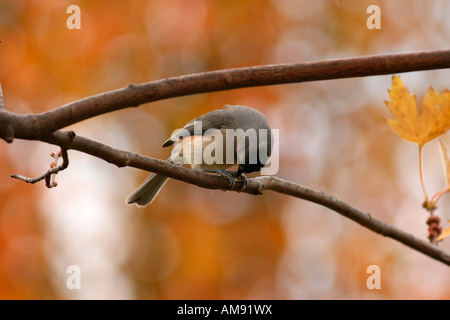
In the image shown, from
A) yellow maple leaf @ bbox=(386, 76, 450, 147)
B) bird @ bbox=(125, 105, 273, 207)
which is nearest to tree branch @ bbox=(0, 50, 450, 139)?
yellow maple leaf @ bbox=(386, 76, 450, 147)

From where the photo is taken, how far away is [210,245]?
623 cm

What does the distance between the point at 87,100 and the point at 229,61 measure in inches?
211

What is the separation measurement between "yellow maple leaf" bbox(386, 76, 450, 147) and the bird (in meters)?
1.32

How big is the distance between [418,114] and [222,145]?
1993 millimetres

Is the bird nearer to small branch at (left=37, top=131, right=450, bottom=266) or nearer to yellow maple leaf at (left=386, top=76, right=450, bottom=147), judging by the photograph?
→ small branch at (left=37, top=131, right=450, bottom=266)

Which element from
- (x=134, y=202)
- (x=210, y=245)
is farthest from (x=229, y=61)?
(x=134, y=202)

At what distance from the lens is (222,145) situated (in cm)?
371

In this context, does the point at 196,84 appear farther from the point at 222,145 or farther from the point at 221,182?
the point at 222,145

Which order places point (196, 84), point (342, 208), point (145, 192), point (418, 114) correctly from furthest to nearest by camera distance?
point (145, 192)
point (342, 208)
point (418, 114)
point (196, 84)

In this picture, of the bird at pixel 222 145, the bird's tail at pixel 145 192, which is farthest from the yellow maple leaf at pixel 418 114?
the bird's tail at pixel 145 192

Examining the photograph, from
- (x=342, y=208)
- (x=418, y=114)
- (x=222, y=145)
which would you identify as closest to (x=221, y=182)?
(x=342, y=208)

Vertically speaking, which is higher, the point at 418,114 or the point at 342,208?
the point at 418,114

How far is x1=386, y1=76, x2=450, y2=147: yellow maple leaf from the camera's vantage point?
1801 millimetres

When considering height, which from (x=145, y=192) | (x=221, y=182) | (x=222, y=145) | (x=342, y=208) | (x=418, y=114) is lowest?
(x=342, y=208)
